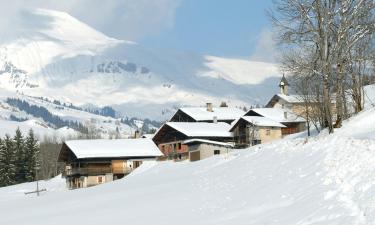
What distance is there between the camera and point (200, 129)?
102 m

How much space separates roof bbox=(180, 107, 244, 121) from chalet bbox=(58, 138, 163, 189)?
59.7 ft

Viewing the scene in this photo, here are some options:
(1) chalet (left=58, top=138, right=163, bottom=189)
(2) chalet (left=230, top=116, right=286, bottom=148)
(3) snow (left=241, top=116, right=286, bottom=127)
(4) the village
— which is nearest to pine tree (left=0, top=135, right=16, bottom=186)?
(4) the village

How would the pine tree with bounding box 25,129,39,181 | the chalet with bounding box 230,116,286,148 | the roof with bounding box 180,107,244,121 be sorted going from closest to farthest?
the chalet with bounding box 230,116,286,148
the roof with bounding box 180,107,244,121
the pine tree with bounding box 25,129,39,181

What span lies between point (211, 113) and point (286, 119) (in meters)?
18.5

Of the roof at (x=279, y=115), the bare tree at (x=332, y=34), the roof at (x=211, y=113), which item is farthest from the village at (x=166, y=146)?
the bare tree at (x=332, y=34)

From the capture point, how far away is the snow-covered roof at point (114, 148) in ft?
327

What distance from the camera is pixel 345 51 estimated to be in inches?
1391

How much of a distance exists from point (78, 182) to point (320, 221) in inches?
3305

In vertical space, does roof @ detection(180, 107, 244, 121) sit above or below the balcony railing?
above

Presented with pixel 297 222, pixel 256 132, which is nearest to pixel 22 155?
pixel 256 132

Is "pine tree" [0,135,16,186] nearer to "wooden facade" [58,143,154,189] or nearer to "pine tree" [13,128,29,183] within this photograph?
"pine tree" [13,128,29,183]

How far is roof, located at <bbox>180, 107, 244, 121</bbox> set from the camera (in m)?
120

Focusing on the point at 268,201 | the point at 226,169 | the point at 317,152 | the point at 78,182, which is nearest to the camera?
→ the point at 268,201

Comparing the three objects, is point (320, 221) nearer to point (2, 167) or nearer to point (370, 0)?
point (370, 0)
